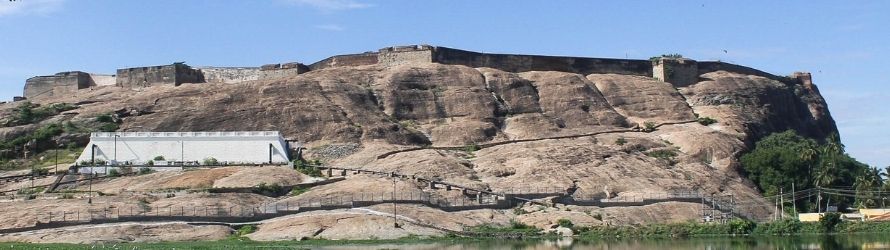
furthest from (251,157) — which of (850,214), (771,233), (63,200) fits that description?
(850,214)

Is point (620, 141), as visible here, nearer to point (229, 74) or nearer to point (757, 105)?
point (757, 105)

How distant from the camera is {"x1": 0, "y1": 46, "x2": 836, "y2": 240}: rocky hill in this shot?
270 feet

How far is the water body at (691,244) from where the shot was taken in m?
56.2

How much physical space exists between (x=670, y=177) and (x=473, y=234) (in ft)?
67.9

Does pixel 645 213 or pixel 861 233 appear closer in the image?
pixel 861 233

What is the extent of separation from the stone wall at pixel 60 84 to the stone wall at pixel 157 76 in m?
3.85

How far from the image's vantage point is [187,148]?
281 ft

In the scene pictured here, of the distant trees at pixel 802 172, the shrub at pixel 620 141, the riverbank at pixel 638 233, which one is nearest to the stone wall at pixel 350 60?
the shrub at pixel 620 141

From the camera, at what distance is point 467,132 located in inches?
3661

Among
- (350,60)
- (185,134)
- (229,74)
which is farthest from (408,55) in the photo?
(185,134)

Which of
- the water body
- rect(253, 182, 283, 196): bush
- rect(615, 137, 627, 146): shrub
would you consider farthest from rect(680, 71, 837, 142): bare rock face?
rect(253, 182, 283, 196): bush

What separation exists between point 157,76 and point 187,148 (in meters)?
18.9

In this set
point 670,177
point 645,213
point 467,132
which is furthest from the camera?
point 467,132

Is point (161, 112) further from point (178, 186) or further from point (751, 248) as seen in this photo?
point (751, 248)
